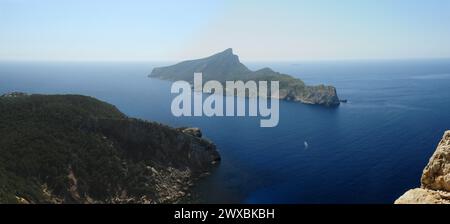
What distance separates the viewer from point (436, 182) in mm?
13602

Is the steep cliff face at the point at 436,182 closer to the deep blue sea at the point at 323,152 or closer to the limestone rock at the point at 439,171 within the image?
the limestone rock at the point at 439,171

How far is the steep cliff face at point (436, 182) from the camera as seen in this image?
12500 millimetres

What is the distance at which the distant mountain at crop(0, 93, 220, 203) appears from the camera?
61219 millimetres

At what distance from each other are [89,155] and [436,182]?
66.0 meters

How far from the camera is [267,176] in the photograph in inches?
3086

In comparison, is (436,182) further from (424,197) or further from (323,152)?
(323,152)

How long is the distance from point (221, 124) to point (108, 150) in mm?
59864

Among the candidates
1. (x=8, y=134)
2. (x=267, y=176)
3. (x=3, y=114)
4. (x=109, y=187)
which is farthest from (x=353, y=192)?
(x=3, y=114)

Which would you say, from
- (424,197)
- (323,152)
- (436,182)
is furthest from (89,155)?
(424,197)

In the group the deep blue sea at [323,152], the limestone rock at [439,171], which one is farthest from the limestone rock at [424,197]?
the deep blue sea at [323,152]

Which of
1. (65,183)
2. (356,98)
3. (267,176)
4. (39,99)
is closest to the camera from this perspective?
(65,183)

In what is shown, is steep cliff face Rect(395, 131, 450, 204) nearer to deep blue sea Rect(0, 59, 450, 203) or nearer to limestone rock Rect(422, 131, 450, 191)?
limestone rock Rect(422, 131, 450, 191)
